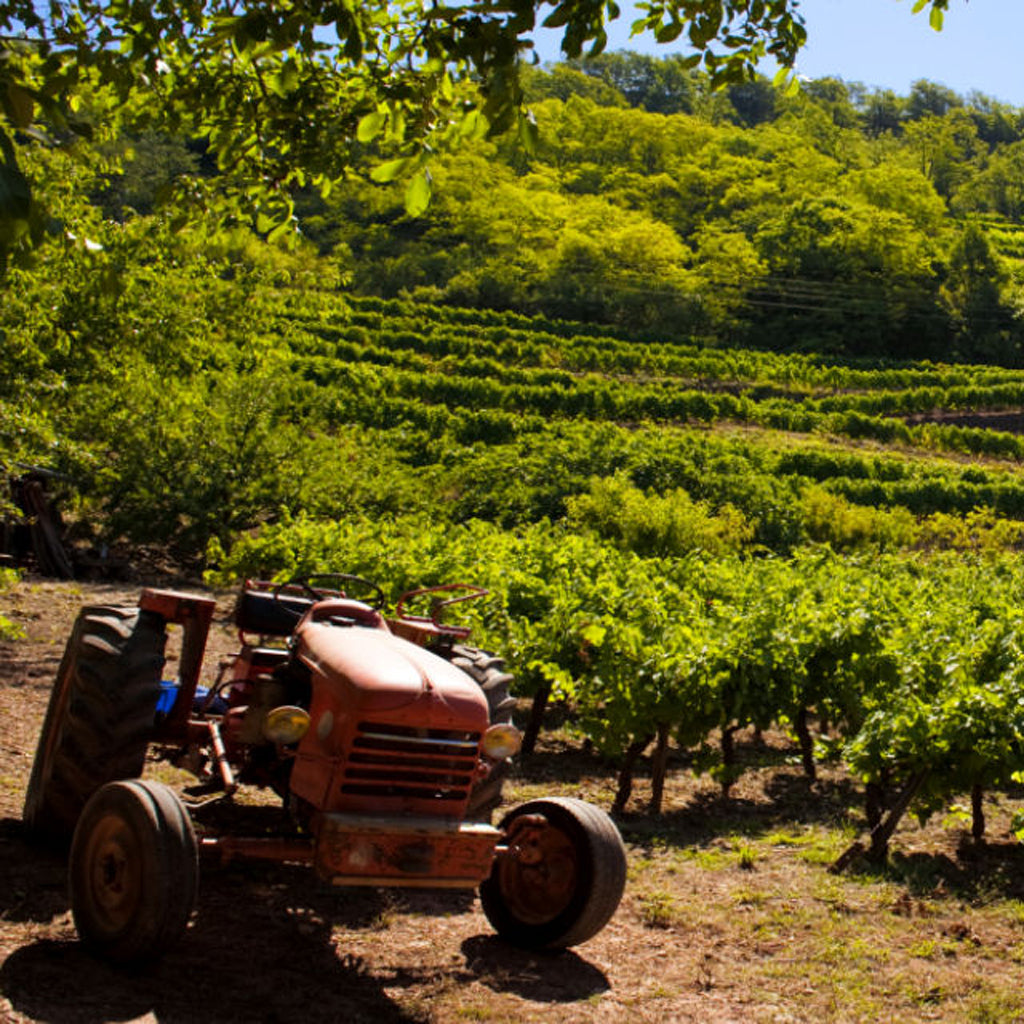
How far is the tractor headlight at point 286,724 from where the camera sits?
4398mm

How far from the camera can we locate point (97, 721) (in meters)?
5.09

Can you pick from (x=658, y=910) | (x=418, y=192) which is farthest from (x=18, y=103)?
(x=658, y=910)

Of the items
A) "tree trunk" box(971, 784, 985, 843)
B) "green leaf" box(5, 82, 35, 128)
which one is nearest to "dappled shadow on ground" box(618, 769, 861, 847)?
"tree trunk" box(971, 784, 985, 843)

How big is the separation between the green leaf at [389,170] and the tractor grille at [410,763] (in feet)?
6.85

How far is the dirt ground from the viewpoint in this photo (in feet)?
13.6

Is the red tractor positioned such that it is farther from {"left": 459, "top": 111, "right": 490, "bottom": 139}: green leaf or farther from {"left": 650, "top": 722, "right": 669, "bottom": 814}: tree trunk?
{"left": 650, "top": 722, "right": 669, "bottom": 814}: tree trunk

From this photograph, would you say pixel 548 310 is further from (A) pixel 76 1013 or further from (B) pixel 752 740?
(A) pixel 76 1013

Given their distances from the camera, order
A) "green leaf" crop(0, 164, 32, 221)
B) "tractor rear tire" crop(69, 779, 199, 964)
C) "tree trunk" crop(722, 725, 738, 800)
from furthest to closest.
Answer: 1. "tree trunk" crop(722, 725, 738, 800)
2. "tractor rear tire" crop(69, 779, 199, 964)
3. "green leaf" crop(0, 164, 32, 221)

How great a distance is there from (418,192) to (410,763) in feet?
7.04

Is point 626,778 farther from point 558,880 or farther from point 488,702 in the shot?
point 558,880

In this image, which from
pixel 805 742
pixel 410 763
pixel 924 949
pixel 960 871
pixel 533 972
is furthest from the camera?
pixel 805 742

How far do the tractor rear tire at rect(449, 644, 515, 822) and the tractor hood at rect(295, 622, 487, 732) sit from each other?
27.4 inches

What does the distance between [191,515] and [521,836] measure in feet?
43.3

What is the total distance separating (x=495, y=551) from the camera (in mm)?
12922
